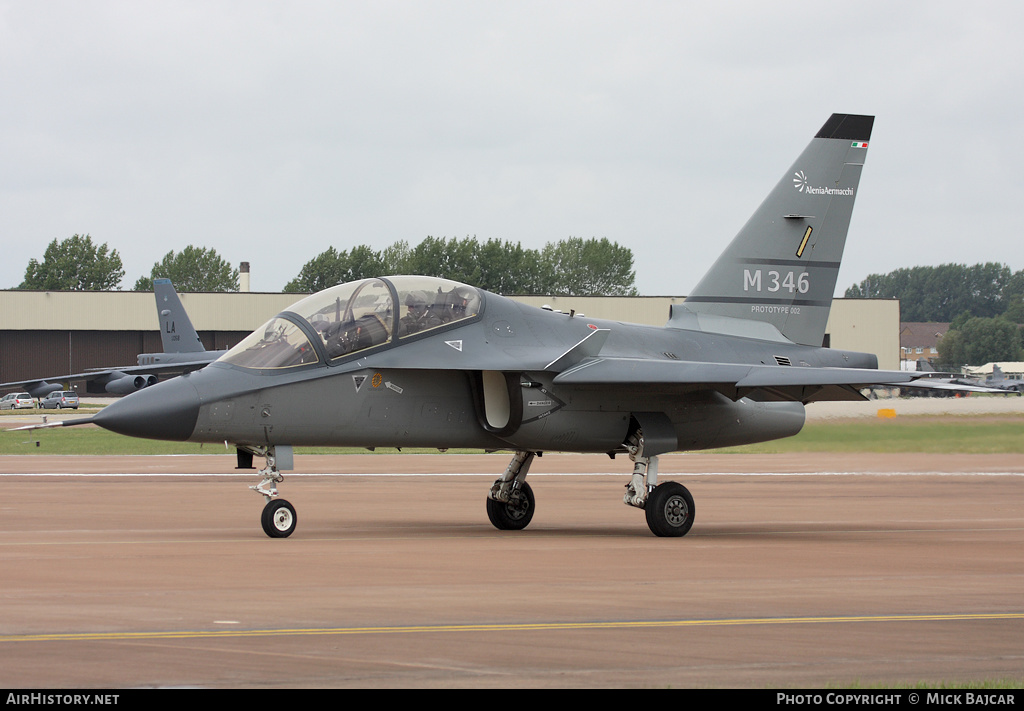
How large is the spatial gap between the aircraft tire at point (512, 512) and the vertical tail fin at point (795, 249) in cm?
384

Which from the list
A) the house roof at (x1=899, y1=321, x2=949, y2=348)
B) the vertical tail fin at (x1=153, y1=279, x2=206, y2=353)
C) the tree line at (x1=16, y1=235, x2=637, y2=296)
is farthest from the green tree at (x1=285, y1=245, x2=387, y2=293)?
the house roof at (x1=899, y1=321, x2=949, y2=348)

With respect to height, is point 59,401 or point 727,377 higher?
point 59,401

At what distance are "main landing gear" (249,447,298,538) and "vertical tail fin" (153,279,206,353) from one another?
33.2 metres

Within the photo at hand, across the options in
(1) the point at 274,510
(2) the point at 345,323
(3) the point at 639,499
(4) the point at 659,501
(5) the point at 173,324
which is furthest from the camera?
(5) the point at 173,324

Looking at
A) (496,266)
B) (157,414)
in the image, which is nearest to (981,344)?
(496,266)

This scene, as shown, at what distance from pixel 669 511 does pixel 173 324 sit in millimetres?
34478

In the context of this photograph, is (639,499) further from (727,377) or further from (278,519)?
(278,519)

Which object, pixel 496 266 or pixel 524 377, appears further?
pixel 496 266

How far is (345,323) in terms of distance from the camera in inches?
525

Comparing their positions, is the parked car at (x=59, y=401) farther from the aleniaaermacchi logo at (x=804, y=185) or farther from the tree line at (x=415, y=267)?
the aleniaaermacchi logo at (x=804, y=185)

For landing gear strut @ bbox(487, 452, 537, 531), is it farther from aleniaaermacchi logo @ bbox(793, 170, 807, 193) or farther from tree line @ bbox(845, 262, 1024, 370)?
tree line @ bbox(845, 262, 1024, 370)

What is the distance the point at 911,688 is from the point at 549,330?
9.51 meters

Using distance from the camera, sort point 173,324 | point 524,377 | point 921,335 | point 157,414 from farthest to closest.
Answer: point 921,335, point 173,324, point 524,377, point 157,414
